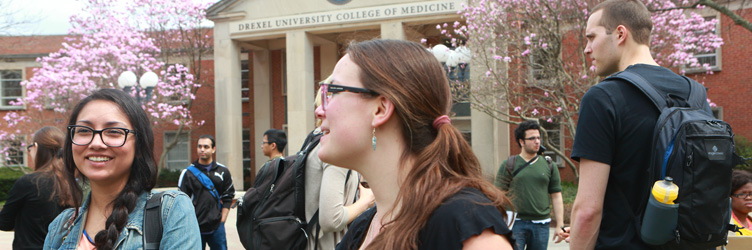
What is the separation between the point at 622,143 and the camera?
8.48 ft

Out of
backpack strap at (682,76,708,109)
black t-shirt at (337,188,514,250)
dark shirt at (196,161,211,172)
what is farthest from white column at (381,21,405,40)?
black t-shirt at (337,188,514,250)

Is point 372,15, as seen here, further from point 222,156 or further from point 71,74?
point 71,74

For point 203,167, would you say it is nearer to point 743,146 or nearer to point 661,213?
point 661,213

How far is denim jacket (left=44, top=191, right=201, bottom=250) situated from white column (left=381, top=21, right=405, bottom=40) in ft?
64.5

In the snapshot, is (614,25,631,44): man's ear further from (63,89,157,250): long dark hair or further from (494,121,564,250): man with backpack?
(494,121,564,250): man with backpack

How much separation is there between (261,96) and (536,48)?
694 inches

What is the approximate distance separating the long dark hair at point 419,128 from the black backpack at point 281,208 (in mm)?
2153

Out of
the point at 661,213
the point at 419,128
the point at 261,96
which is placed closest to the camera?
the point at 419,128

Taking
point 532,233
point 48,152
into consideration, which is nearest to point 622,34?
point 532,233

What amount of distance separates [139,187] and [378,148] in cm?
129

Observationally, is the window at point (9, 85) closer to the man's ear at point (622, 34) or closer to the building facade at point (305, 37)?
the building facade at point (305, 37)

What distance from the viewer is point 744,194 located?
4.39m

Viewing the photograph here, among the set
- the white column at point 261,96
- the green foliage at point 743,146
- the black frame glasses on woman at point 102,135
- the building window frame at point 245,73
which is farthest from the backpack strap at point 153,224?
the building window frame at point 245,73

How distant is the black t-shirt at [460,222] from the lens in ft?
4.96
